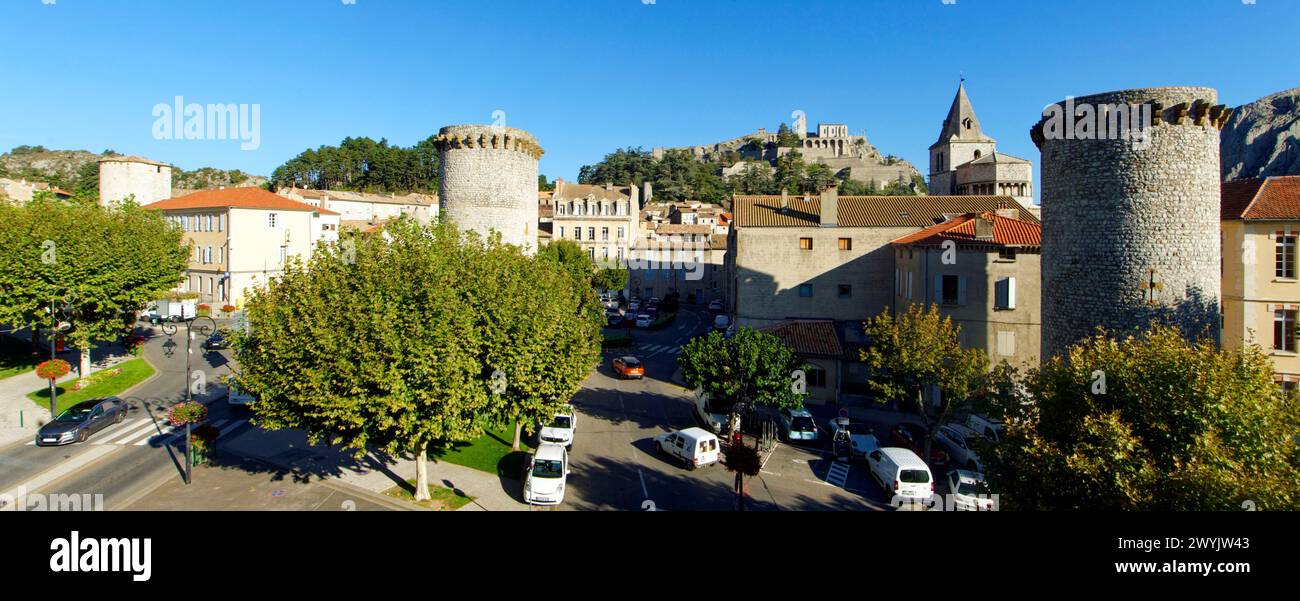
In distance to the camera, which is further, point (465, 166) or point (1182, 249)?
point (465, 166)

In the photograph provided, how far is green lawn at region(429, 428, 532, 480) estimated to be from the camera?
20.3 metres

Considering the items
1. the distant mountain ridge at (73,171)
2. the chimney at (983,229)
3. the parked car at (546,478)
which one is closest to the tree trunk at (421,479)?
the parked car at (546,478)

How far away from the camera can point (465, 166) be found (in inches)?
993

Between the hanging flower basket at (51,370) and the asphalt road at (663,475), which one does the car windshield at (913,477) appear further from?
the hanging flower basket at (51,370)

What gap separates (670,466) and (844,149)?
155010 millimetres

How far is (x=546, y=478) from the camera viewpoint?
703 inches

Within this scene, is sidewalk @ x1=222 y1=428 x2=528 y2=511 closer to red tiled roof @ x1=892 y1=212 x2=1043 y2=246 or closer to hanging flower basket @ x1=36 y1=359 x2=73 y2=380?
hanging flower basket @ x1=36 y1=359 x2=73 y2=380

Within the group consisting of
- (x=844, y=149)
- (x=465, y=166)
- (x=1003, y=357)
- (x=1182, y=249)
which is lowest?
(x=1003, y=357)

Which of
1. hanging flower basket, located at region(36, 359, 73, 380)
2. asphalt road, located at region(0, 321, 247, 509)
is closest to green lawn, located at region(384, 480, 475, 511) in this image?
asphalt road, located at region(0, 321, 247, 509)

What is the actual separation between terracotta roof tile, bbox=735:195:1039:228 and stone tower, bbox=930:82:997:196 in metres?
31.5
